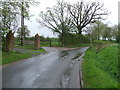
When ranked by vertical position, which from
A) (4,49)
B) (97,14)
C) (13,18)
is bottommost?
(4,49)

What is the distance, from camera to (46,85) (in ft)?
20.0

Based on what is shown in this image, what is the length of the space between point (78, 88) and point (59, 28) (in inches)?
1139

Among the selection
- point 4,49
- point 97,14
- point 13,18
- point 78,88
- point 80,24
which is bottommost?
point 78,88

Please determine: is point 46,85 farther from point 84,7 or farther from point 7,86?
point 84,7

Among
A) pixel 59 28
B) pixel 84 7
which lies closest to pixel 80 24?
pixel 84 7

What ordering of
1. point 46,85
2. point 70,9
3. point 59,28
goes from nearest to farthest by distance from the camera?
point 46,85
point 59,28
point 70,9

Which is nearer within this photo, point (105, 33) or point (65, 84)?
point (65, 84)

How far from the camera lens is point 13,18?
14.6 m

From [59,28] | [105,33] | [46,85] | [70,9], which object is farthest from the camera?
[105,33]

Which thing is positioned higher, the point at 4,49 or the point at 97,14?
the point at 97,14

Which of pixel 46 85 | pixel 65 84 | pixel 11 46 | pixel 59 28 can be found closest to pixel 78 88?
pixel 65 84

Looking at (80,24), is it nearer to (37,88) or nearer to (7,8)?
(7,8)

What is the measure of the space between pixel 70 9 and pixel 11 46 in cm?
2694

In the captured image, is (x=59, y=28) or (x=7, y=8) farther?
(x=59, y=28)
